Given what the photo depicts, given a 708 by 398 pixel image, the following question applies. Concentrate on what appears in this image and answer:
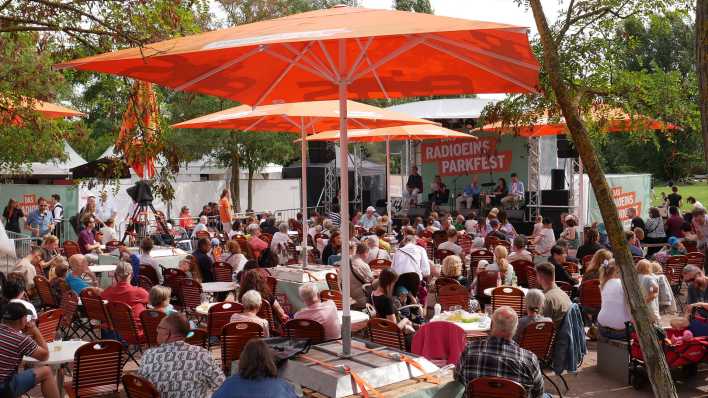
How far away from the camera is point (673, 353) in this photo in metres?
7.41

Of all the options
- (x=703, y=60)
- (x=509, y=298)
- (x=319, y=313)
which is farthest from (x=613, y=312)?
(x=703, y=60)

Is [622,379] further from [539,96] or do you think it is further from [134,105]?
[134,105]

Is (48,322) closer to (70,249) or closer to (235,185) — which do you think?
(70,249)

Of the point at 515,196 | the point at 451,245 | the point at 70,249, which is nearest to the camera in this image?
the point at 451,245

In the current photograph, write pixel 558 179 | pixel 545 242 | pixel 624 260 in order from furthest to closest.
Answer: pixel 558 179 → pixel 545 242 → pixel 624 260

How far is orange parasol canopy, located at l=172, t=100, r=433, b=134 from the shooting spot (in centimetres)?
1007

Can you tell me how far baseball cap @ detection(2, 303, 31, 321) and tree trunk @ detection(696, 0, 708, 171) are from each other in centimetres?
514

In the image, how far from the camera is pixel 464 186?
25984mm

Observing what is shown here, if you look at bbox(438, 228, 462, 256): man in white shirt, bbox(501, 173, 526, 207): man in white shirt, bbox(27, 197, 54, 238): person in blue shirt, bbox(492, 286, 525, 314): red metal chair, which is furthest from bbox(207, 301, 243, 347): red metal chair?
bbox(501, 173, 526, 207): man in white shirt

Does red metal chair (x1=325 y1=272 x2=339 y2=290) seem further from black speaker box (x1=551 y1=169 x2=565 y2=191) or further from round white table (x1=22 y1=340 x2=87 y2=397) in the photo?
black speaker box (x1=551 y1=169 x2=565 y2=191)

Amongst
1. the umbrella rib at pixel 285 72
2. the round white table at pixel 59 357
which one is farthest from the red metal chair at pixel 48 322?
the umbrella rib at pixel 285 72

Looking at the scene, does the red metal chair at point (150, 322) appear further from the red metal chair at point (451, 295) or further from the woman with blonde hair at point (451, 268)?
the woman with blonde hair at point (451, 268)

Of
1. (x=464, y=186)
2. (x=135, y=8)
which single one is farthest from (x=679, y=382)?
(x=464, y=186)

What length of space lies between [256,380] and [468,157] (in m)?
22.0
